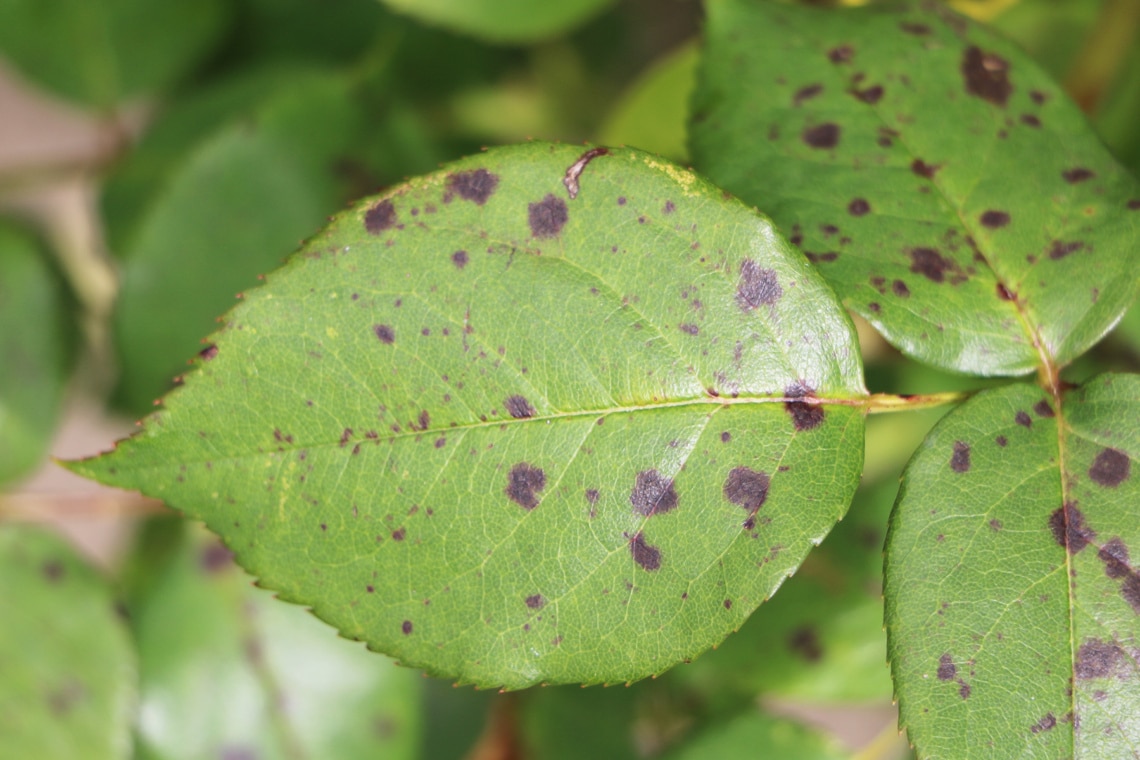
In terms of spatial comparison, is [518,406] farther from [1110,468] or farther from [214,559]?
[214,559]

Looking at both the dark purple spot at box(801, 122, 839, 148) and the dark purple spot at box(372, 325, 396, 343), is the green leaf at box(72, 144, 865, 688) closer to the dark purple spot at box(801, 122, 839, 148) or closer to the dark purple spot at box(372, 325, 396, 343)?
the dark purple spot at box(372, 325, 396, 343)

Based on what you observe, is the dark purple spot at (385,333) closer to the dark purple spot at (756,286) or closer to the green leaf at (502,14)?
A: the dark purple spot at (756,286)

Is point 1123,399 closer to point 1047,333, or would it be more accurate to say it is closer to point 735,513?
point 1047,333

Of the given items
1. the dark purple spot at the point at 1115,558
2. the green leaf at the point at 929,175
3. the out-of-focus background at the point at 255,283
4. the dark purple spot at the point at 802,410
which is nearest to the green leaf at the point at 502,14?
the out-of-focus background at the point at 255,283

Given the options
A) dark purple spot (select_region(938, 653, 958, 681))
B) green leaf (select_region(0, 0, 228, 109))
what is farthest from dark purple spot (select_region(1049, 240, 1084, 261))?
green leaf (select_region(0, 0, 228, 109))

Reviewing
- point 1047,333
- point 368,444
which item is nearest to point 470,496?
point 368,444
